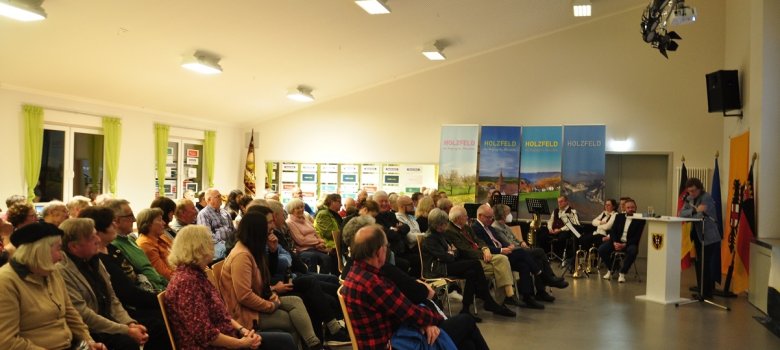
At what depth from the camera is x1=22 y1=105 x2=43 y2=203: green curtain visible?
8375mm

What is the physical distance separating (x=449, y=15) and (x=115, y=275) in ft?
22.8

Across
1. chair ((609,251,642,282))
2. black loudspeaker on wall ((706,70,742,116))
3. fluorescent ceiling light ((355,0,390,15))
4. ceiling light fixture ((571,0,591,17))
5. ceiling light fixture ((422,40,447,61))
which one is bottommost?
chair ((609,251,642,282))

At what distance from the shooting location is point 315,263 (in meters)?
6.19

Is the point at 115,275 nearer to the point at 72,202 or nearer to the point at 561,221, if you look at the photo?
the point at 72,202

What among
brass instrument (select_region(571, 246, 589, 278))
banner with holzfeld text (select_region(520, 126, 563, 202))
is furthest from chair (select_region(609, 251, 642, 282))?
banner with holzfeld text (select_region(520, 126, 563, 202))

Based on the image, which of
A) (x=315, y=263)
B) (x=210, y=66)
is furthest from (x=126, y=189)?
(x=315, y=263)

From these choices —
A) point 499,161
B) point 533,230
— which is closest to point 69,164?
point 533,230

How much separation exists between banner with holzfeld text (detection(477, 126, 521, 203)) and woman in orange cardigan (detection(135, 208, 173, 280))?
8.29 meters

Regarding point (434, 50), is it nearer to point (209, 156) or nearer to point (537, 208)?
point (537, 208)

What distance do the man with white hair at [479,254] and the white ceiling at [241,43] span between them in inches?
131

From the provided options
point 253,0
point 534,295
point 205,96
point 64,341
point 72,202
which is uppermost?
point 253,0

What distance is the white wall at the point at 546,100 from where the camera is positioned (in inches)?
425

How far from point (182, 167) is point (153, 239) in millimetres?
8145

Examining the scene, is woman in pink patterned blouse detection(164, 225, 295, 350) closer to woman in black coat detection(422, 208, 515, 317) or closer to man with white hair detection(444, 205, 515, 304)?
woman in black coat detection(422, 208, 515, 317)
